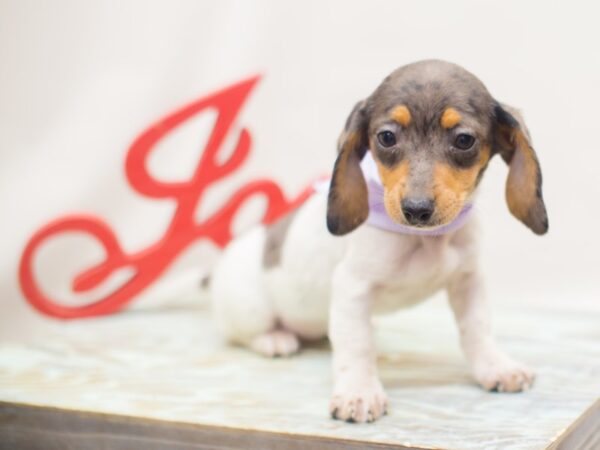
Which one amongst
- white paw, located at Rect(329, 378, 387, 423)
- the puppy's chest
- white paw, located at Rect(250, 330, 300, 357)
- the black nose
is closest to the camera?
the black nose

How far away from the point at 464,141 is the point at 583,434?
54 centimetres

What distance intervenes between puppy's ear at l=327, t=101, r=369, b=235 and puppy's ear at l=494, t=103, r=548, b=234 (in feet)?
0.72

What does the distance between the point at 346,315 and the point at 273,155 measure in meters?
1.37

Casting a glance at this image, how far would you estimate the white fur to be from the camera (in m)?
1.76

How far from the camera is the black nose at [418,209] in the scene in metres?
→ 1.54

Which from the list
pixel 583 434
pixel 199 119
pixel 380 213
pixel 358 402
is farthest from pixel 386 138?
pixel 199 119

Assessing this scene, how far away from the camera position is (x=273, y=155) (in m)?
3.10

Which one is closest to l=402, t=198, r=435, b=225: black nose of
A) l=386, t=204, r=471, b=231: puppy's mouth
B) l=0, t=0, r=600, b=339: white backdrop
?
l=386, t=204, r=471, b=231: puppy's mouth

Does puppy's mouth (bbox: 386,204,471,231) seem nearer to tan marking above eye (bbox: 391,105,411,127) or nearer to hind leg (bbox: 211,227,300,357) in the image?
tan marking above eye (bbox: 391,105,411,127)

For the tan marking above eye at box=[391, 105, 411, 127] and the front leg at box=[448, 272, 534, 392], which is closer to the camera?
the tan marking above eye at box=[391, 105, 411, 127]

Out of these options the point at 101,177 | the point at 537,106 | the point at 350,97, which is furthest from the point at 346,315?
the point at 101,177

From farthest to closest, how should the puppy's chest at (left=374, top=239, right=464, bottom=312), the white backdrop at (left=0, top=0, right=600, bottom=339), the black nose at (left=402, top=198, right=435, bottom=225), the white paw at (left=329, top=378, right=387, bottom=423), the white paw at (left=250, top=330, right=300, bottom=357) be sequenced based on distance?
1. the white backdrop at (left=0, top=0, right=600, bottom=339)
2. the white paw at (left=250, top=330, right=300, bottom=357)
3. the puppy's chest at (left=374, top=239, right=464, bottom=312)
4. the white paw at (left=329, top=378, right=387, bottom=423)
5. the black nose at (left=402, top=198, right=435, bottom=225)

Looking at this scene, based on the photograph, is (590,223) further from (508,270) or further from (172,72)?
(172,72)

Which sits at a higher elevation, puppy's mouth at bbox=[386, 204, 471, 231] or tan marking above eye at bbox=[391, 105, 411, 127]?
tan marking above eye at bbox=[391, 105, 411, 127]
